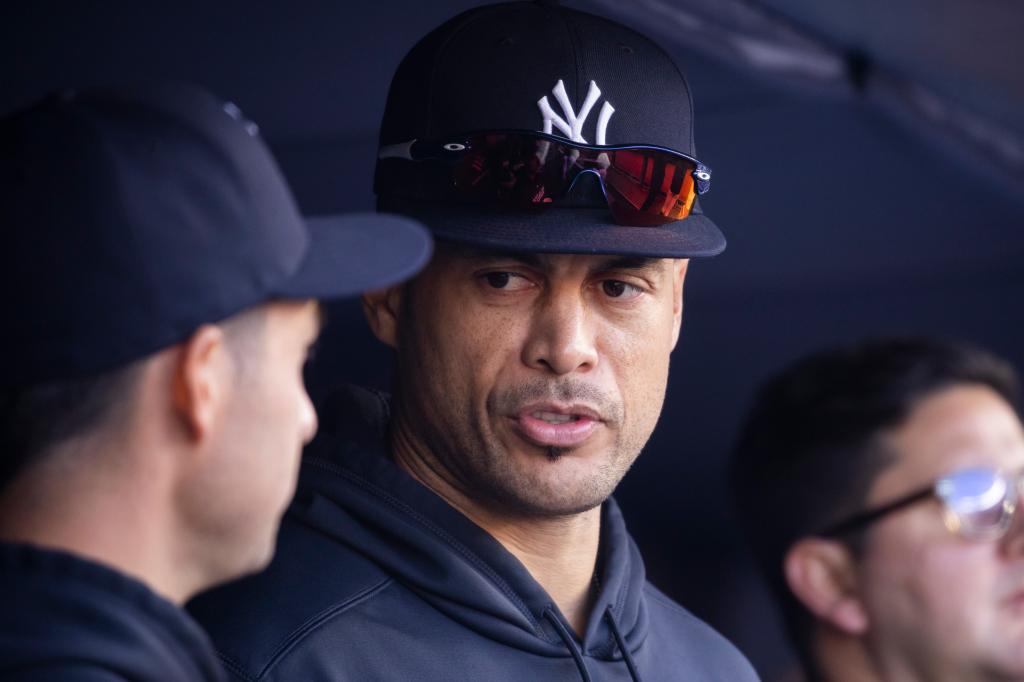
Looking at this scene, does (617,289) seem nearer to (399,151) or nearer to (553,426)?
(553,426)

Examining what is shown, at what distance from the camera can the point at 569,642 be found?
1.85 m

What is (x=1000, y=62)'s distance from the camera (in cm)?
318

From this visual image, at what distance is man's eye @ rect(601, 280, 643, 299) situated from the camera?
6.29ft

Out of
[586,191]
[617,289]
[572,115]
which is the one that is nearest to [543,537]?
[617,289]

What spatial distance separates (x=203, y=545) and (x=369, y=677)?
1.71 feet

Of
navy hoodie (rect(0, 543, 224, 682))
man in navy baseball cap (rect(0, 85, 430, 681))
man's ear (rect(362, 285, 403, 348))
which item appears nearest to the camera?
navy hoodie (rect(0, 543, 224, 682))

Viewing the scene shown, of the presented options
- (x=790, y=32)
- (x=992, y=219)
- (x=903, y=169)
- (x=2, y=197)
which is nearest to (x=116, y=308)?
(x=2, y=197)

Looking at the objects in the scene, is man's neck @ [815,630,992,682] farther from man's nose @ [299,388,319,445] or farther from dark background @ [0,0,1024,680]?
dark background @ [0,0,1024,680]

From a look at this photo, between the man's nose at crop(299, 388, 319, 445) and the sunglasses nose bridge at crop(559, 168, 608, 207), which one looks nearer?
the man's nose at crop(299, 388, 319, 445)

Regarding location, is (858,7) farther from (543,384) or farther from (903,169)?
(543,384)

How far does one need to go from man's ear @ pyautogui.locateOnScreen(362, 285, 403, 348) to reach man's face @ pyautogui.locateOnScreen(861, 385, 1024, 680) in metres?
0.77

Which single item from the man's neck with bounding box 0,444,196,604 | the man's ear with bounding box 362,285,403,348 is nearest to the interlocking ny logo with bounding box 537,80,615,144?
the man's ear with bounding box 362,285,403,348

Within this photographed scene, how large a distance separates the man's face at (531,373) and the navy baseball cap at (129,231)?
1.82 ft

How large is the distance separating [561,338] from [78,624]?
2.89ft
